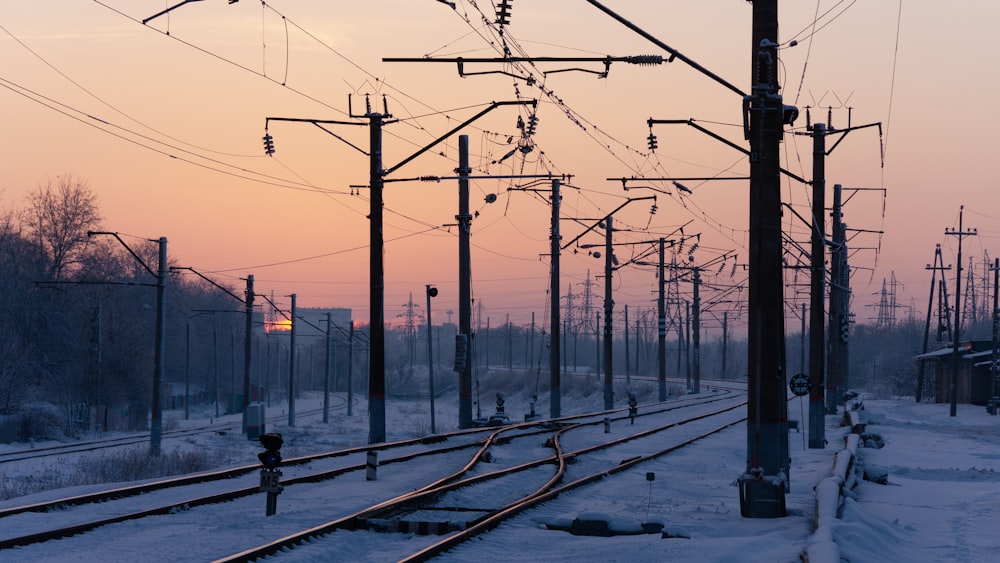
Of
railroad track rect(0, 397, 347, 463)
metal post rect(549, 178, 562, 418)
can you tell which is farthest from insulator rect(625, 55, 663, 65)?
metal post rect(549, 178, 562, 418)

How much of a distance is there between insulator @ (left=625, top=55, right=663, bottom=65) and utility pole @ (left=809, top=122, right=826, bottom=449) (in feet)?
40.4

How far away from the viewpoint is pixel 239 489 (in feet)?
60.8

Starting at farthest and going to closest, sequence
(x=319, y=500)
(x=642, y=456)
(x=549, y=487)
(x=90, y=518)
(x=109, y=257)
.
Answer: (x=109, y=257), (x=642, y=456), (x=549, y=487), (x=319, y=500), (x=90, y=518)

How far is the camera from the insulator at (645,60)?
1877 cm

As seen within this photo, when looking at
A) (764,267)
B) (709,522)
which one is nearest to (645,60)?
(764,267)

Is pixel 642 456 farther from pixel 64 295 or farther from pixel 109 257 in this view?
pixel 109 257

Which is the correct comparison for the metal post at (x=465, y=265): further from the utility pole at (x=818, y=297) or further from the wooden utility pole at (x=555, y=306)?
the utility pole at (x=818, y=297)

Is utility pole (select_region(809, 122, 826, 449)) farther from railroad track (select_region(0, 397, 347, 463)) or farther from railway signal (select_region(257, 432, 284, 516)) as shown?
railroad track (select_region(0, 397, 347, 463))

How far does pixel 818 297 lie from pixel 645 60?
13.9m

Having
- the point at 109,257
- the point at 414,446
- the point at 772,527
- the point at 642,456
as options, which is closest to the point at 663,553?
the point at 772,527

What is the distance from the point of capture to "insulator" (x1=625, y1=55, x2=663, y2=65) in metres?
18.8

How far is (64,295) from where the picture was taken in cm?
7544

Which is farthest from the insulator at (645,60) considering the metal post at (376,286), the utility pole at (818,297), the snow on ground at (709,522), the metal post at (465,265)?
the metal post at (465,265)

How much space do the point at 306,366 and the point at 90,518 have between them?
186 metres
